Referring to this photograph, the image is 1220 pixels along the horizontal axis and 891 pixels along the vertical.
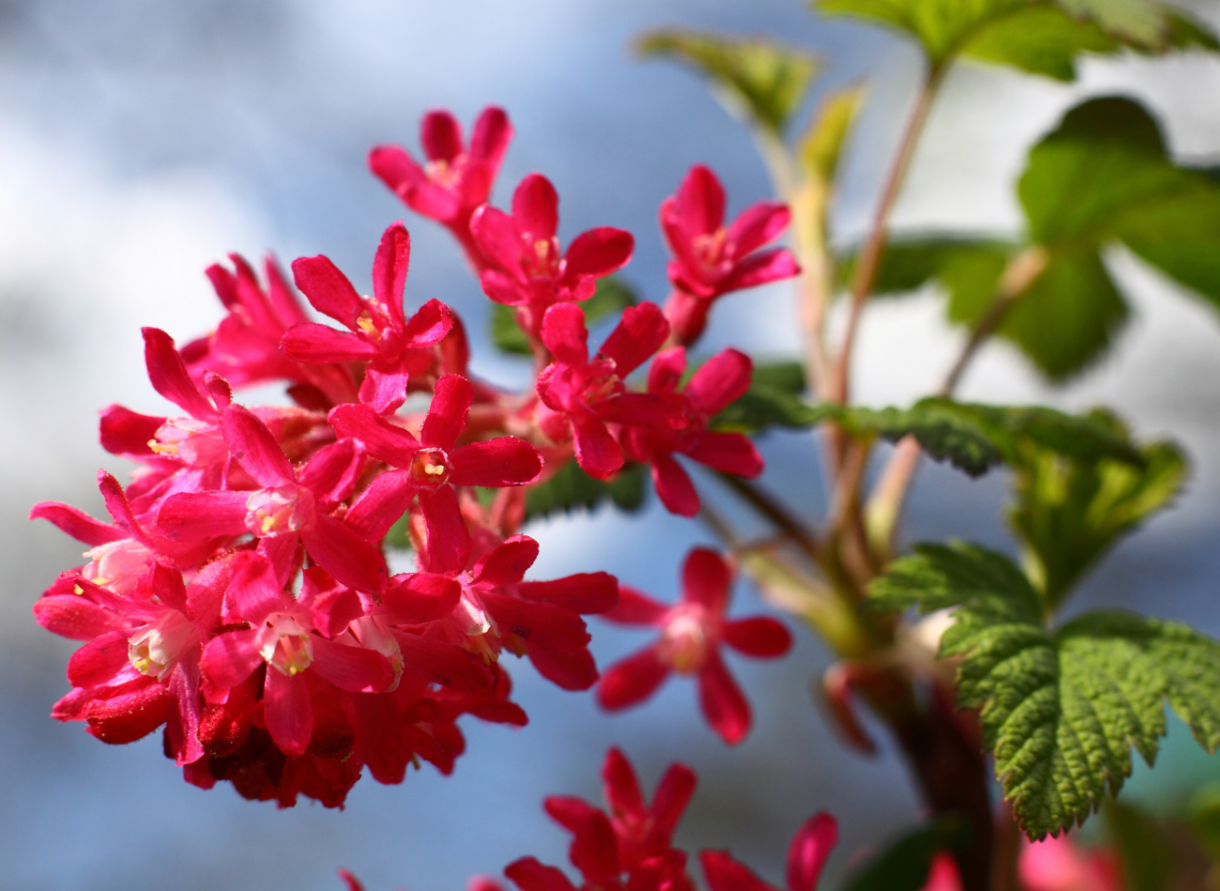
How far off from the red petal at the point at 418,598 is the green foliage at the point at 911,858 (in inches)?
30.6

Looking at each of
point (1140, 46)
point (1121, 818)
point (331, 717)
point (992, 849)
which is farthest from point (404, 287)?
point (1121, 818)

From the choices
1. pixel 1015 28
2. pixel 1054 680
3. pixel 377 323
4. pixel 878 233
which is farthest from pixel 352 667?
pixel 1015 28

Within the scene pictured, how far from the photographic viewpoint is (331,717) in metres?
0.68

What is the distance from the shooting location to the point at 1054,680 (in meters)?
0.89

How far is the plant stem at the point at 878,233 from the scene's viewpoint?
52.3 inches

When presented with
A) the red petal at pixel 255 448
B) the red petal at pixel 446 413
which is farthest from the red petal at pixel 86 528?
the red petal at pixel 446 413

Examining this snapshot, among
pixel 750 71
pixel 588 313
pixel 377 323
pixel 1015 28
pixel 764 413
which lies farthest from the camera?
pixel 750 71

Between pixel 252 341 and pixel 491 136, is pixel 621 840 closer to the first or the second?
pixel 252 341

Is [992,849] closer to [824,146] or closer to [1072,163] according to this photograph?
[1072,163]

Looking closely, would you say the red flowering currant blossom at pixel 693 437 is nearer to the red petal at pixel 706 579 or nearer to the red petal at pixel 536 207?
the red petal at pixel 536 207

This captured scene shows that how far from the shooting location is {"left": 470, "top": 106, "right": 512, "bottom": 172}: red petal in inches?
37.4

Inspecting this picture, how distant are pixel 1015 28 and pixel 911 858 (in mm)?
1022

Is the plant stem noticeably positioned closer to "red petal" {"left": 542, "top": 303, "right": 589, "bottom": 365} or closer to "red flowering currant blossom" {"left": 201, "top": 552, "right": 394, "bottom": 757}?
"red petal" {"left": 542, "top": 303, "right": 589, "bottom": 365}

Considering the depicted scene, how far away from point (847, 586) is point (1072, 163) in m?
0.67
